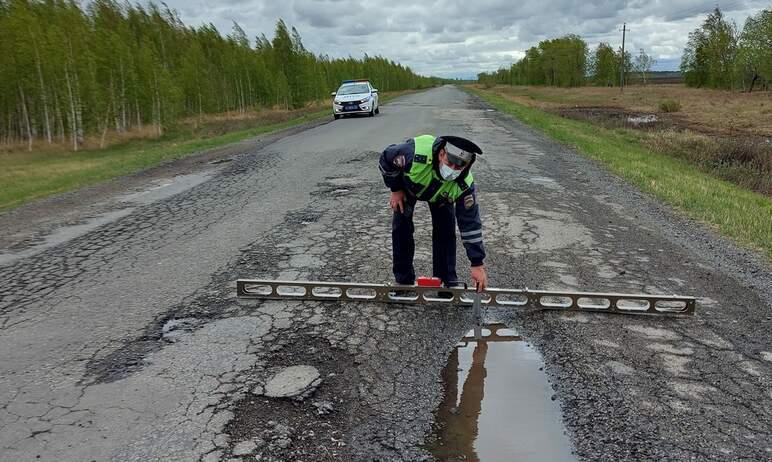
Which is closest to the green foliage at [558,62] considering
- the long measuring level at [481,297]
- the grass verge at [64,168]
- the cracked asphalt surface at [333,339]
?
the grass verge at [64,168]

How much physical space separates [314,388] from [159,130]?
27.6 metres

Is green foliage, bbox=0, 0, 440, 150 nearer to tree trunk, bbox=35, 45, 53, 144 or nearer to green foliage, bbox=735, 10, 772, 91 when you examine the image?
tree trunk, bbox=35, 45, 53, 144

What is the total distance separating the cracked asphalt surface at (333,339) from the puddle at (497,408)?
0.27 feet

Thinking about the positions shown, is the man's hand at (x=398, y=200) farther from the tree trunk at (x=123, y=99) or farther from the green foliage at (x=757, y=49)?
the green foliage at (x=757, y=49)

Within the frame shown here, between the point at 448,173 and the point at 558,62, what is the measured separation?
100m

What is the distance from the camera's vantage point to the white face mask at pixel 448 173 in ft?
11.2

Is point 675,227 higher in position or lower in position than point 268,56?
lower

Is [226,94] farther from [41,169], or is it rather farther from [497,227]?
[497,227]

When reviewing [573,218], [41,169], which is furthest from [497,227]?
[41,169]

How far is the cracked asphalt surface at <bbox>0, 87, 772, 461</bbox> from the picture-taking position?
255 cm

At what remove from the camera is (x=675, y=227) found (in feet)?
20.4

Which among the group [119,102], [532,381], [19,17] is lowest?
[532,381]

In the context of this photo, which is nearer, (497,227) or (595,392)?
(595,392)

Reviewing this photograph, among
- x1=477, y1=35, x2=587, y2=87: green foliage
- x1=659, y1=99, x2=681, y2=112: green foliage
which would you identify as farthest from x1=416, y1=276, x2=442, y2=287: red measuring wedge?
x1=477, y1=35, x2=587, y2=87: green foliage
